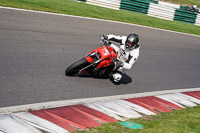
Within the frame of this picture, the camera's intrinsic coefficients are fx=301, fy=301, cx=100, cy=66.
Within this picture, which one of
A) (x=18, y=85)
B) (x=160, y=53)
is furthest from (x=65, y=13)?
(x=18, y=85)

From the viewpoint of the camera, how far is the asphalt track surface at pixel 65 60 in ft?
21.1

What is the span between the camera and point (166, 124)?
223 inches

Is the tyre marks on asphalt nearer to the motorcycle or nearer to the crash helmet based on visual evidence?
the motorcycle

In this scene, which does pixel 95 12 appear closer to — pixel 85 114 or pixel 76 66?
pixel 76 66

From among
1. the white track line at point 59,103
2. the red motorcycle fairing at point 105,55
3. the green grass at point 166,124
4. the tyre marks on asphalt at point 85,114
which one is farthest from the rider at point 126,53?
the green grass at point 166,124

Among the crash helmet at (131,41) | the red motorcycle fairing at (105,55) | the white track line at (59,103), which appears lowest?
the white track line at (59,103)

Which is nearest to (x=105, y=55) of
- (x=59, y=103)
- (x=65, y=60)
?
(x=65, y=60)

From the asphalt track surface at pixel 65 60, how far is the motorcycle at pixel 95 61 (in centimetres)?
24

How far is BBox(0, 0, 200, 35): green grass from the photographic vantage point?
1402 cm

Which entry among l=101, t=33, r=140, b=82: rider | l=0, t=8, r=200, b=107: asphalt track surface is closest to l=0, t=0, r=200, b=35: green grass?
l=0, t=8, r=200, b=107: asphalt track surface

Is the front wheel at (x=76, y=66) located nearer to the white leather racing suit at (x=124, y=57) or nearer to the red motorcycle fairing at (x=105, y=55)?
the red motorcycle fairing at (x=105, y=55)

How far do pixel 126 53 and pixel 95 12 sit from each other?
9423 mm

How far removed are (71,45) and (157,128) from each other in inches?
211

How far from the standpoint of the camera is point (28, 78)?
670cm
